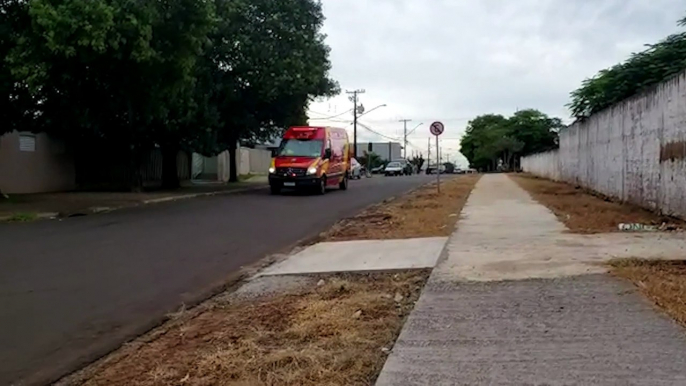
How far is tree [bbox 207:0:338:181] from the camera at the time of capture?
3050cm

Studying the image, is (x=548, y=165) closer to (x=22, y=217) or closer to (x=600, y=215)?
(x=600, y=215)

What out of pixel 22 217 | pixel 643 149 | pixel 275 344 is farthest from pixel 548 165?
pixel 275 344

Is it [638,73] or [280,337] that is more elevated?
[638,73]

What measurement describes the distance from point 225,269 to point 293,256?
1237 millimetres

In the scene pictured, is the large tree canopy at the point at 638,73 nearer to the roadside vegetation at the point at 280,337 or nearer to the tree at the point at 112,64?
the roadside vegetation at the point at 280,337

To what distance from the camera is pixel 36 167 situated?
26312 millimetres

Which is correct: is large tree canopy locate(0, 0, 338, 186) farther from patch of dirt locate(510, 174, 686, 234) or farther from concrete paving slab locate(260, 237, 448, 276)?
patch of dirt locate(510, 174, 686, 234)

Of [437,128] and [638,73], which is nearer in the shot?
[638,73]

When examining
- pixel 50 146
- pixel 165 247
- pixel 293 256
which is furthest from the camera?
pixel 50 146

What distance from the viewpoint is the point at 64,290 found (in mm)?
8062

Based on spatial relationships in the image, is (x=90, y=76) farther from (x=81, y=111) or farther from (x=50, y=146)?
(x=50, y=146)

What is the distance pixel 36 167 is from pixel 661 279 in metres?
24.3

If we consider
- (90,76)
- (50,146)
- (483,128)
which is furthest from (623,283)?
(483,128)

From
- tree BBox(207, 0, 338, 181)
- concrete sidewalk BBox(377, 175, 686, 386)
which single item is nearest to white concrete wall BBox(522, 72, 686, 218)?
concrete sidewalk BBox(377, 175, 686, 386)
